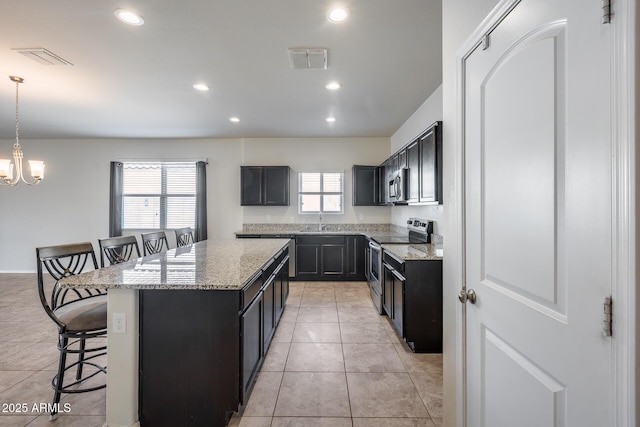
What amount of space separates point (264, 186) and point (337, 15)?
369cm

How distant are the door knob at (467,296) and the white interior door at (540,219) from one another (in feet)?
0.08

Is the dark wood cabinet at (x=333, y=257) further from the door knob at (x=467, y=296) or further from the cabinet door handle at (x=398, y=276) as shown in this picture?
the door knob at (x=467, y=296)

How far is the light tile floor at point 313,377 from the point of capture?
185 centimetres

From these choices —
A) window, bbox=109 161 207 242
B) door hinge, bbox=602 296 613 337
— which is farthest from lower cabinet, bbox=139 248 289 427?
window, bbox=109 161 207 242

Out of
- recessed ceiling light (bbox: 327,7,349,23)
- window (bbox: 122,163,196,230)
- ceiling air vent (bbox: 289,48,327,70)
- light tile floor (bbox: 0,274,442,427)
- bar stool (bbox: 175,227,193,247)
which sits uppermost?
recessed ceiling light (bbox: 327,7,349,23)

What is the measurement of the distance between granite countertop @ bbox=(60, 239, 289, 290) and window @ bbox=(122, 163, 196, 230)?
360cm

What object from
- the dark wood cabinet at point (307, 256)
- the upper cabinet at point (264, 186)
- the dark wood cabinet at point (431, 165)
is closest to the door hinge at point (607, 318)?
the dark wood cabinet at point (431, 165)

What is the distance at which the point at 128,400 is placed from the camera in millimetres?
1640

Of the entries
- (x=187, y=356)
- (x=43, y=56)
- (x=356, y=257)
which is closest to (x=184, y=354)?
(x=187, y=356)

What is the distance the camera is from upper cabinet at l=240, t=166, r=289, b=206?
5492 millimetres

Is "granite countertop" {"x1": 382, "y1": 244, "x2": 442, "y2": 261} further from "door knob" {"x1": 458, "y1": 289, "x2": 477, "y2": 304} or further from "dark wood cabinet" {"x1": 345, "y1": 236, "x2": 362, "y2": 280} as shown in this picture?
"dark wood cabinet" {"x1": 345, "y1": 236, "x2": 362, "y2": 280}

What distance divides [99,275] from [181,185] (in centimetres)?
442

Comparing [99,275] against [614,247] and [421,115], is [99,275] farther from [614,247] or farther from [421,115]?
[421,115]

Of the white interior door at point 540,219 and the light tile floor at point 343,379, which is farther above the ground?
the white interior door at point 540,219
